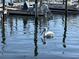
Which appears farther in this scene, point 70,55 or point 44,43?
point 44,43

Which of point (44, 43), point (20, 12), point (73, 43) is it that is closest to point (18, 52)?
point (44, 43)

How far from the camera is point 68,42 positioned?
27281 mm

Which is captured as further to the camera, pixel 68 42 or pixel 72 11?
pixel 72 11

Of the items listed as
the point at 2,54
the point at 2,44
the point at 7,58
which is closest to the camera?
the point at 7,58

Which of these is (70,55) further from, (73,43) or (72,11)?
(72,11)

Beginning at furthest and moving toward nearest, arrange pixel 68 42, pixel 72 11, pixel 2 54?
pixel 72 11
pixel 68 42
pixel 2 54

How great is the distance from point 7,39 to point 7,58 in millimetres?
8946

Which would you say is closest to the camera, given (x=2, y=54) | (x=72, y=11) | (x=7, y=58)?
(x=7, y=58)

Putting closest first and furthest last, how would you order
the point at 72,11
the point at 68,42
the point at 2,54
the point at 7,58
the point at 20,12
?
the point at 7,58
the point at 2,54
the point at 68,42
the point at 20,12
the point at 72,11

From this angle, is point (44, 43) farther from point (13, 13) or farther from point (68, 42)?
point (13, 13)

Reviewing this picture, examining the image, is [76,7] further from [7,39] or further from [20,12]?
[7,39]

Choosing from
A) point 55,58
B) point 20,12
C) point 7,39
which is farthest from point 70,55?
point 20,12

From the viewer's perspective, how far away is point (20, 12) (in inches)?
2216

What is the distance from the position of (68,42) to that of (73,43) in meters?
0.62
